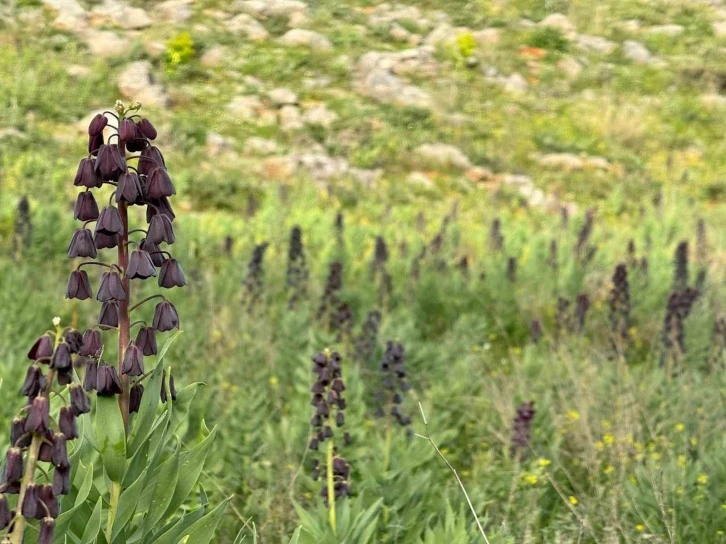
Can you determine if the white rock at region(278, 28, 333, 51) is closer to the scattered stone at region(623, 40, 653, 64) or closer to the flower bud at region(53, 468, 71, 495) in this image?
the scattered stone at region(623, 40, 653, 64)

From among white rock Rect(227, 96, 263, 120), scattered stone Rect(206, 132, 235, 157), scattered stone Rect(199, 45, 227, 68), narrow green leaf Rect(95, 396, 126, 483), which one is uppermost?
narrow green leaf Rect(95, 396, 126, 483)

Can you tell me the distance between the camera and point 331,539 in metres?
2.46

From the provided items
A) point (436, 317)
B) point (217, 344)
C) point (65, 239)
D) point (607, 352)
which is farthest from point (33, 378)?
point (65, 239)

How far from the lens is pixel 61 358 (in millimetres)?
1374

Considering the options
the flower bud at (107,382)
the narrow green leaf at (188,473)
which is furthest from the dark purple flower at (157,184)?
the narrow green leaf at (188,473)

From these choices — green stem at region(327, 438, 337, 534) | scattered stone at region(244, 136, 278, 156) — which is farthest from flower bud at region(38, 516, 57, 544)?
scattered stone at region(244, 136, 278, 156)

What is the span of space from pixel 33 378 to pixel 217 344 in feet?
12.8

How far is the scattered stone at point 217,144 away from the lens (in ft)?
44.9

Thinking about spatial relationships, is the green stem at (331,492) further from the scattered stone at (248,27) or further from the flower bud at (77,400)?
the scattered stone at (248,27)

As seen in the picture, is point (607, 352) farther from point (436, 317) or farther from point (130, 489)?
point (130, 489)

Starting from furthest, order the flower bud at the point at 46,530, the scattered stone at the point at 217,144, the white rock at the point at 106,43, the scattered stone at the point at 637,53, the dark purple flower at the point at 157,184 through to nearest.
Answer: the scattered stone at the point at 637,53, the white rock at the point at 106,43, the scattered stone at the point at 217,144, the dark purple flower at the point at 157,184, the flower bud at the point at 46,530

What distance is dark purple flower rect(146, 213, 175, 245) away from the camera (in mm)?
1715

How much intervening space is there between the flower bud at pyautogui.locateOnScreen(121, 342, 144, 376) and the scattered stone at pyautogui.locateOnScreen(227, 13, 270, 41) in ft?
54.8

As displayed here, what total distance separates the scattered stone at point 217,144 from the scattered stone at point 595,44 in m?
10.3
